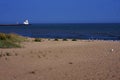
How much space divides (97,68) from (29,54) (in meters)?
5.29

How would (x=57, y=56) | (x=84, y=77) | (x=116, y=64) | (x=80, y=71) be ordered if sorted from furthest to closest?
(x=57, y=56), (x=116, y=64), (x=80, y=71), (x=84, y=77)

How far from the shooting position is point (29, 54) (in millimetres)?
16344

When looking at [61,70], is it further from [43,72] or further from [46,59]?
[46,59]

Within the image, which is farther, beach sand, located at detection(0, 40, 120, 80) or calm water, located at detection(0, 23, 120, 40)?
calm water, located at detection(0, 23, 120, 40)

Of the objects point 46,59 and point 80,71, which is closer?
point 80,71

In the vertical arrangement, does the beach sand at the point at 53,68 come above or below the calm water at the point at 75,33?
above

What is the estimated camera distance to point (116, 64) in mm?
12867

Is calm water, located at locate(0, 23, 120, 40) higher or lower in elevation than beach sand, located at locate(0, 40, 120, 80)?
lower

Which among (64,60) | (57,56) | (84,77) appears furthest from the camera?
(57,56)

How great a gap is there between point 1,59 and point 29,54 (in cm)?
215

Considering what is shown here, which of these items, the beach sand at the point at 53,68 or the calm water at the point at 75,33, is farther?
the calm water at the point at 75,33

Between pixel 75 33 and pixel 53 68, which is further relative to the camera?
pixel 75 33

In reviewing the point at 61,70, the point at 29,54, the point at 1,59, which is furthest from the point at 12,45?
the point at 61,70

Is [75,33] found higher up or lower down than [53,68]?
lower down
